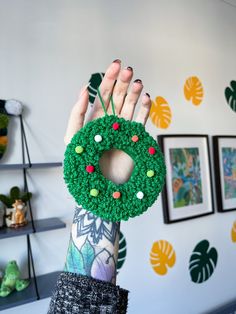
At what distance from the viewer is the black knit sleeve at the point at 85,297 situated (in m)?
0.40

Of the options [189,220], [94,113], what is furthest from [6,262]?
[189,220]

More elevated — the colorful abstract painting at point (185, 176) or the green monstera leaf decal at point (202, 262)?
the colorful abstract painting at point (185, 176)

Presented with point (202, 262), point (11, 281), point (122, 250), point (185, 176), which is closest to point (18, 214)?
point (11, 281)

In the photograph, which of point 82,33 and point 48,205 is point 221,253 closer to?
point 48,205

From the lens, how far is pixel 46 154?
3.82ft

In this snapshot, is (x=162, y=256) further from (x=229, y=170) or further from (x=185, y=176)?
(x=229, y=170)

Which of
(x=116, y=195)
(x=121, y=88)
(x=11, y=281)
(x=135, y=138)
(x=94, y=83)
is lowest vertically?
(x=11, y=281)

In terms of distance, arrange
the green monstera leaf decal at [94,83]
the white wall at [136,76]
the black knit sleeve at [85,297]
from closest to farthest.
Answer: the black knit sleeve at [85,297] → the white wall at [136,76] → the green monstera leaf decal at [94,83]

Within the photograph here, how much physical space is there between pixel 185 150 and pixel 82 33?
919 mm

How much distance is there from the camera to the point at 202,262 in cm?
167

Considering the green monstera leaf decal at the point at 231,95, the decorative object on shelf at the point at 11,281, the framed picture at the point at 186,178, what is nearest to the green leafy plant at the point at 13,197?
the decorative object on shelf at the point at 11,281

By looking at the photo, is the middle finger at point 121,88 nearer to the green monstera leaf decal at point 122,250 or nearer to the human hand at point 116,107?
the human hand at point 116,107

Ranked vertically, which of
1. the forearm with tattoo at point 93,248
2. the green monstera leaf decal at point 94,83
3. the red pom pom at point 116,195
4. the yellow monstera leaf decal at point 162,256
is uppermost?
the green monstera leaf decal at point 94,83

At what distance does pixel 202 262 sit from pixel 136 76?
4.22ft
